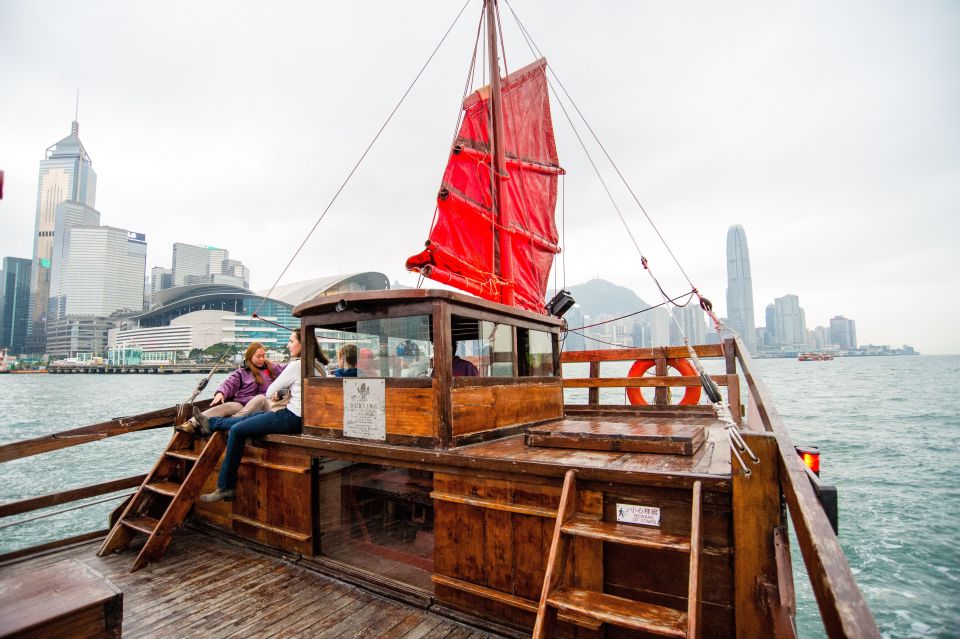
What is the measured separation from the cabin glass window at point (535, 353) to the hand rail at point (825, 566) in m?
3.31

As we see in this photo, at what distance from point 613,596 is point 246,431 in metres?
4.21

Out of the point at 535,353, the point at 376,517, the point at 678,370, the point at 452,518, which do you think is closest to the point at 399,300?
the point at 452,518

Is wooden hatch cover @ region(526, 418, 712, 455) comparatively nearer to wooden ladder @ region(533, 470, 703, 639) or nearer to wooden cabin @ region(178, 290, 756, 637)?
wooden cabin @ region(178, 290, 756, 637)

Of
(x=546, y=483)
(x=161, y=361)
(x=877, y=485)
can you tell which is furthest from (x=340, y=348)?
(x=161, y=361)

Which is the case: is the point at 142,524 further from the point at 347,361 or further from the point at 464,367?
the point at 464,367

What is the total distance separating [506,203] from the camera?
32.9 feet

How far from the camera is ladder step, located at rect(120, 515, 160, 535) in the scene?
204 inches

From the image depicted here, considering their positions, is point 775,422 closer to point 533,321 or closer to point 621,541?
point 621,541

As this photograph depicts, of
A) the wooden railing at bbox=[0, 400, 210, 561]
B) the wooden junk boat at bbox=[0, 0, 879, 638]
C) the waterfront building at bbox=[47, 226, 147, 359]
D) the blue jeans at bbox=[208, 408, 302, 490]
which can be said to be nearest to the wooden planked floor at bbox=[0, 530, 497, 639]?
the wooden junk boat at bbox=[0, 0, 879, 638]

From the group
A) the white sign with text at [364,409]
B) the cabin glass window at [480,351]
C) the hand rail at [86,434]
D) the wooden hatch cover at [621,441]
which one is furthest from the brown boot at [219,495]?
the wooden hatch cover at [621,441]

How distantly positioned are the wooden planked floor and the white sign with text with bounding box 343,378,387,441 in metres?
1.39

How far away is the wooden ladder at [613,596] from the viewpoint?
2.54 meters

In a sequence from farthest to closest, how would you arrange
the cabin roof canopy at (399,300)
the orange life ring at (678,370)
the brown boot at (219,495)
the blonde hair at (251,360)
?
1. the orange life ring at (678,370)
2. the blonde hair at (251,360)
3. the brown boot at (219,495)
4. the cabin roof canopy at (399,300)

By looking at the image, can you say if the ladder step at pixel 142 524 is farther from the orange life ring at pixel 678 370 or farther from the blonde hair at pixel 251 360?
the orange life ring at pixel 678 370
